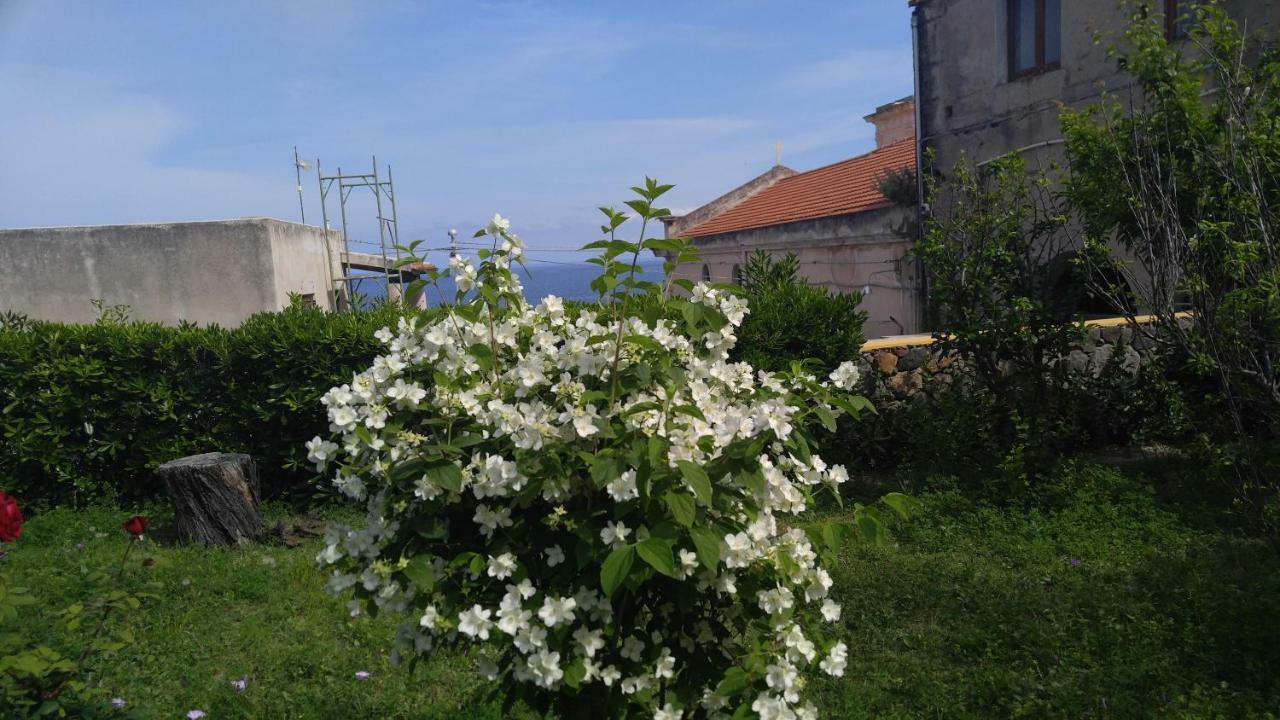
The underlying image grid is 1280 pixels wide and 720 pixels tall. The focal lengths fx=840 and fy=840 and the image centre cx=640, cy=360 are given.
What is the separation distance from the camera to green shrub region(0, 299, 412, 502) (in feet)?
23.3

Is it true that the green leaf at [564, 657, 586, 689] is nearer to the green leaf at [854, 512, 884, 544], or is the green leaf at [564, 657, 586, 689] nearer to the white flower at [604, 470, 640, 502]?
the white flower at [604, 470, 640, 502]

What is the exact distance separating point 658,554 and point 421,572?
2.01 ft

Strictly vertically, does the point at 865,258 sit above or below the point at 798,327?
above

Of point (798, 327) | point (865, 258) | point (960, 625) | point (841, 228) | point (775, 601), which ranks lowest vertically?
point (960, 625)

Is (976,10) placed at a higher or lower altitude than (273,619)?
higher

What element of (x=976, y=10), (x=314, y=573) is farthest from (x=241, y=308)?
(x=976, y=10)

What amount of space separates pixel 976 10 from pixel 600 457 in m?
10.8

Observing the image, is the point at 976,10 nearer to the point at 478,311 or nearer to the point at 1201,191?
the point at 1201,191

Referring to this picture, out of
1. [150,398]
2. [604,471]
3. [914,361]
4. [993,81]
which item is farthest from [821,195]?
[604,471]

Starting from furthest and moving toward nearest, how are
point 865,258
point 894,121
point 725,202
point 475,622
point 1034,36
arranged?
point 725,202 → point 894,121 → point 865,258 → point 1034,36 → point 475,622

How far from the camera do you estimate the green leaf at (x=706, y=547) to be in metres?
1.99

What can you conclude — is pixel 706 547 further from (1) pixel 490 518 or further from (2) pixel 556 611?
(1) pixel 490 518

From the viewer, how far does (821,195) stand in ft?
54.4

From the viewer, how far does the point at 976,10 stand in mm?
10781
